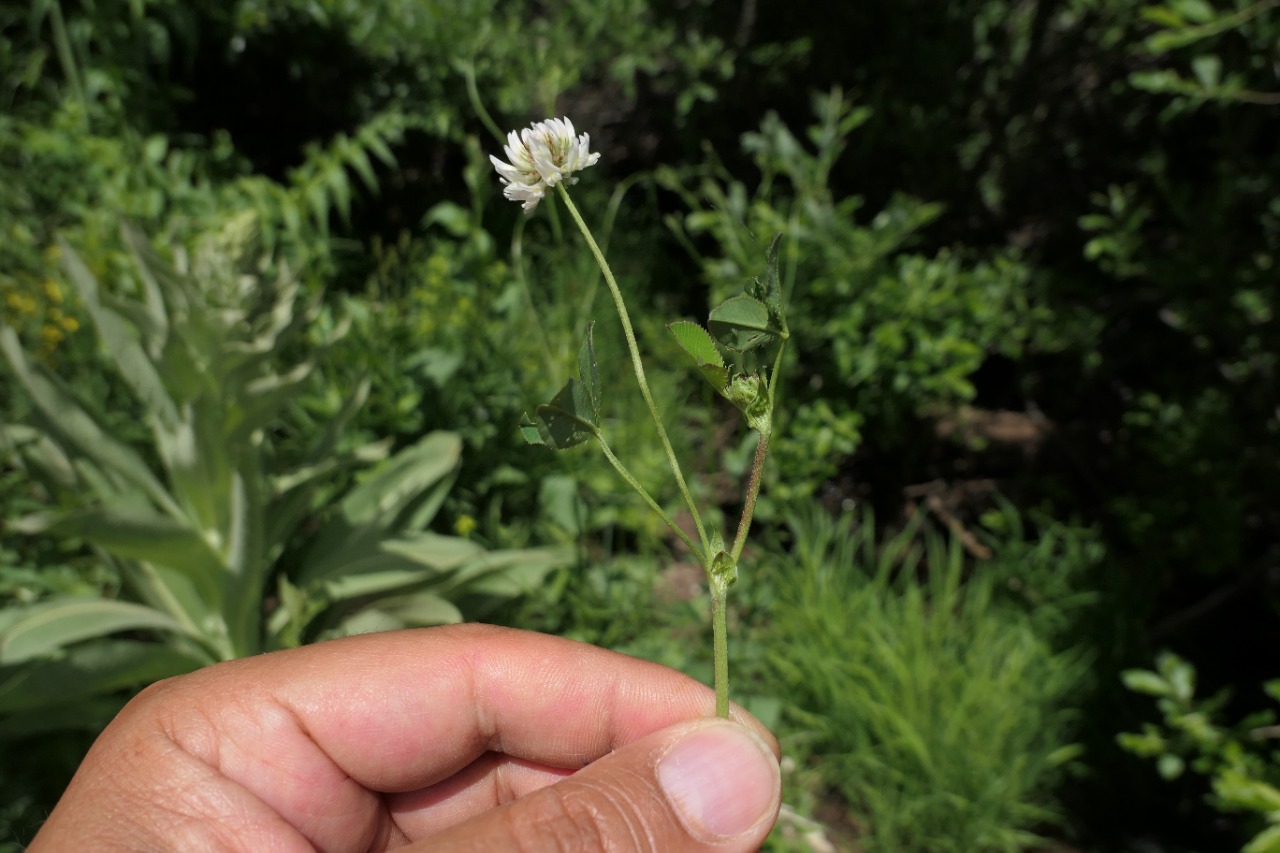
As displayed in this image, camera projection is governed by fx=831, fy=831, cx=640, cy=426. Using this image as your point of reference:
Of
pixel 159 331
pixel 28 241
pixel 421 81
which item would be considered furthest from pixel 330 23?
pixel 159 331

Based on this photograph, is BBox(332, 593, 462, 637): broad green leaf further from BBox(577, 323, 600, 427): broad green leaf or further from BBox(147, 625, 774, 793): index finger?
BBox(577, 323, 600, 427): broad green leaf

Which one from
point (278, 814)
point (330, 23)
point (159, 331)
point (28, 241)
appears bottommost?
point (278, 814)

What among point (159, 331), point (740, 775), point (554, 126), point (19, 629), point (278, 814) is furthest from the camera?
point (159, 331)

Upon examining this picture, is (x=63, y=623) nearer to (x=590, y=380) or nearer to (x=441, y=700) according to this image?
(x=441, y=700)

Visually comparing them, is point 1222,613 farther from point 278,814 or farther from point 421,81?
point 421,81

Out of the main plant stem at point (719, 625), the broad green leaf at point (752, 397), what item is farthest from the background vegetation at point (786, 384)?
the broad green leaf at point (752, 397)

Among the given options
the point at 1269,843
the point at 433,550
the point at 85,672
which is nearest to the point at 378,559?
the point at 433,550

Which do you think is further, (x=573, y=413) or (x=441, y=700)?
(x=441, y=700)
